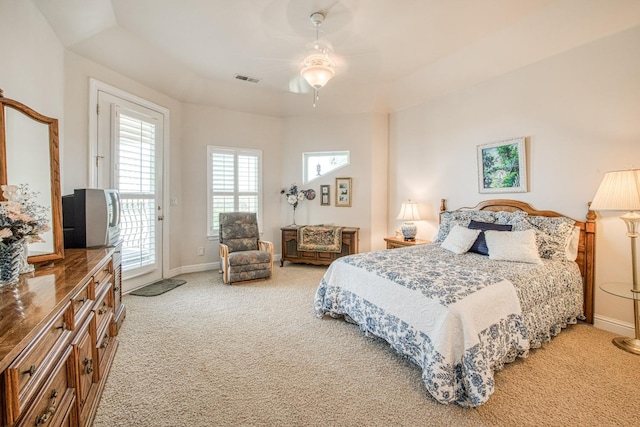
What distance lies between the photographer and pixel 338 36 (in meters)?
3.19

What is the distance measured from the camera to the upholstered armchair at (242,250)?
13.4 feet

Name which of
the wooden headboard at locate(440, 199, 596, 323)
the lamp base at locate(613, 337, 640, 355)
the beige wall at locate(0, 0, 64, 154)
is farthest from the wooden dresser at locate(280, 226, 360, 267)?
the beige wall at locate(0, 0, 64, 154)

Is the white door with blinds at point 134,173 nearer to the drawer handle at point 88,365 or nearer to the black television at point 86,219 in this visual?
the black television at point 86,219

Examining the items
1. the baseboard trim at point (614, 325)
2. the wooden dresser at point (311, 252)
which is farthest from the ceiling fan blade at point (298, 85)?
the baseboard trim at point (614, 325)

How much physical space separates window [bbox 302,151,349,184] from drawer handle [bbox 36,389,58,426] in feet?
15.2

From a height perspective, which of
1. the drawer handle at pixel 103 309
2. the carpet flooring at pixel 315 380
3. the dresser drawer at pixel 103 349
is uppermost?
the drawer handle at pixel 103 309

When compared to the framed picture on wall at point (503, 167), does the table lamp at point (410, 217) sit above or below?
below

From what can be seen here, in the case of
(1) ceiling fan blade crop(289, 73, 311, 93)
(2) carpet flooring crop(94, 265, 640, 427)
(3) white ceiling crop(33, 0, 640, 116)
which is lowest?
(2) carpet flooring crop(94, 265, 640, 427)

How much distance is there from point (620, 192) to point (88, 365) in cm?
398

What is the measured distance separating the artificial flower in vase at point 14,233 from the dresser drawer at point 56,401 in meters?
0.53

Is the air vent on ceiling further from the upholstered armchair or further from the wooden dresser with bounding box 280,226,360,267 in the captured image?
the wooden dresser with bounding box 280,226,360,267

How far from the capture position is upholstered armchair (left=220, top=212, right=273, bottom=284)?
13.4 feet

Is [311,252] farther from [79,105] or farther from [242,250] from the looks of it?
[79,105]

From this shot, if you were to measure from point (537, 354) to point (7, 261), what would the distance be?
3.54 meters
